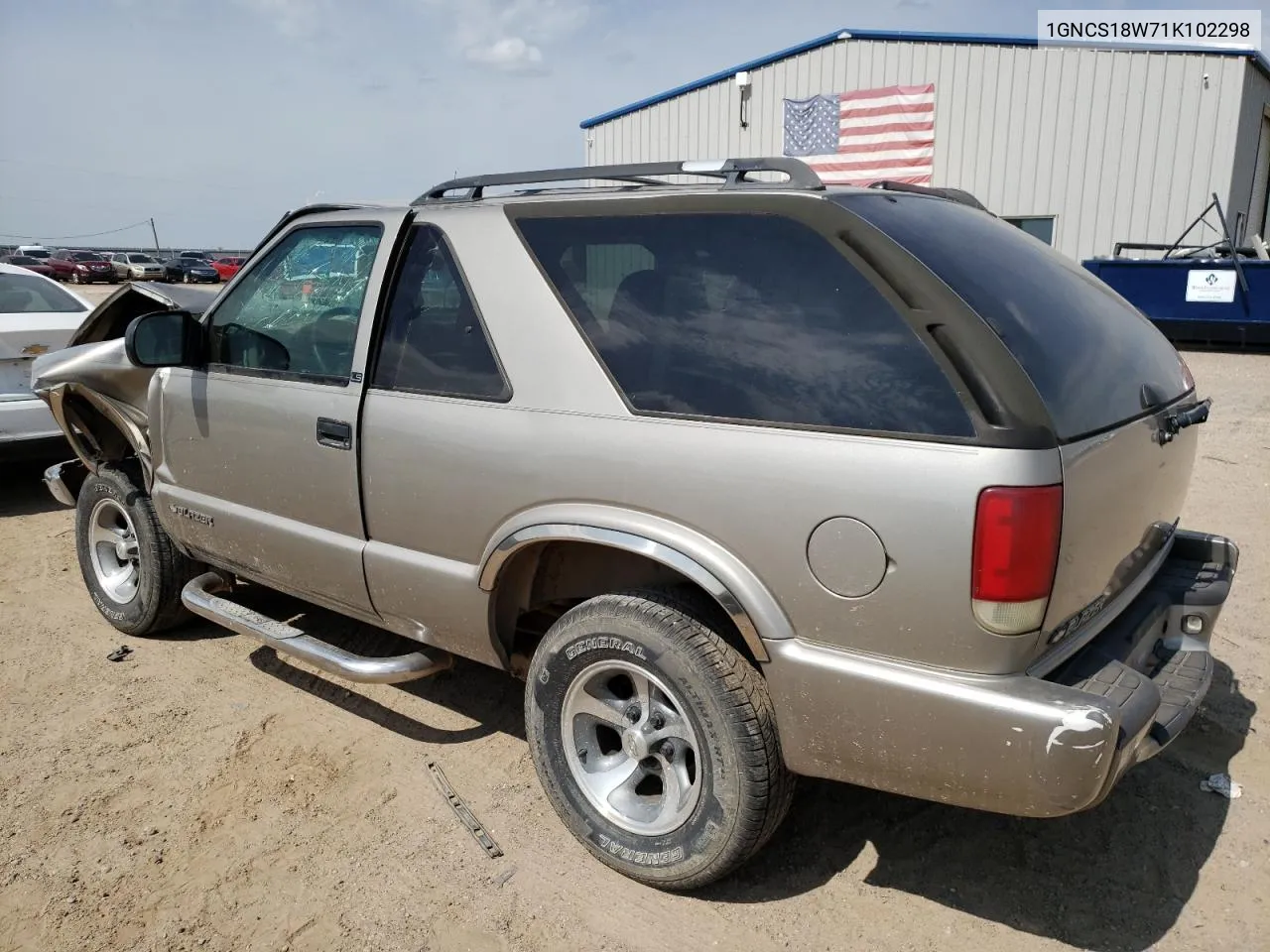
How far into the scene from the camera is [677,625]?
255 cm

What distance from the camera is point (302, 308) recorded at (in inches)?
144

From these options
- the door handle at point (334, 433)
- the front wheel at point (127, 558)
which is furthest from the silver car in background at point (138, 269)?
the door handle at point (334, 433)

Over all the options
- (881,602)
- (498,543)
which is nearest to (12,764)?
(498,543)

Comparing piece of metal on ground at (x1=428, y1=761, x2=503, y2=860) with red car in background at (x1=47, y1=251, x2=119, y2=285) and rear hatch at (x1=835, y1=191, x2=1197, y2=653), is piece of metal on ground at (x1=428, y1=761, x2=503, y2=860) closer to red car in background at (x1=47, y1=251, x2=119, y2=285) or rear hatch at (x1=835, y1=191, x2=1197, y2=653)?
rear hatch at (x1=835, y1=191, x2=1197, y2=653)

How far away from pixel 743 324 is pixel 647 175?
779 millimetres

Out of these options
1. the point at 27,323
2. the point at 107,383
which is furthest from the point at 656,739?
the point at 27,323

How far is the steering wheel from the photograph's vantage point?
337cm

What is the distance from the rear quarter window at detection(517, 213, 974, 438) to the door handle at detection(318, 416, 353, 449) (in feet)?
2.93

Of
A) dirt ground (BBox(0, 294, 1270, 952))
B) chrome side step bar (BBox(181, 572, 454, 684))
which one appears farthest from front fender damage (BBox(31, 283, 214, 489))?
dirt ground (BBox(0, 294, 1270, 952))

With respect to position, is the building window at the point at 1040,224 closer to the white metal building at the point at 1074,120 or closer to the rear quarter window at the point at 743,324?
the white metal building at the point at 1074,120

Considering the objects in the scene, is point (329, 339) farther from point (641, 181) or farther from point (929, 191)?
point (929, 191)

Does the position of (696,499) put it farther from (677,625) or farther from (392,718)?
(392,718)

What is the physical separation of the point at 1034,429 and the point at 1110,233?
17.1 meters

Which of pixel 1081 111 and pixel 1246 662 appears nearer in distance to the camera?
pixel 1246 662
